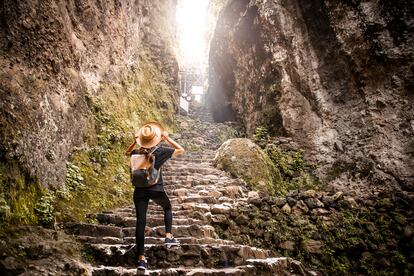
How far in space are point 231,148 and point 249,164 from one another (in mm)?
895

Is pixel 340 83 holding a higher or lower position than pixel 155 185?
higher

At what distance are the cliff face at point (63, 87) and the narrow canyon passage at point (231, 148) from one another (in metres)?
0.04

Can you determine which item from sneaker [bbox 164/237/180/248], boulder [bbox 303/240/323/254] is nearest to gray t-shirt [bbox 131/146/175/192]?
sneaker [bbox 164/237/180/248]

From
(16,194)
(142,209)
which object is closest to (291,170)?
(142,209)

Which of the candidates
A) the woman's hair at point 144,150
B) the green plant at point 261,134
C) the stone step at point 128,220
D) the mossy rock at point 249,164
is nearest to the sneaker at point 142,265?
the woman's hair at point 144,150

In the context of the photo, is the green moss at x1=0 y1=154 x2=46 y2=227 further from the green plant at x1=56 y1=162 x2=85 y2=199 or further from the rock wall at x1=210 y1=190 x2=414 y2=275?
the rock wall at x1=210 y1=190 x2=414 y2=275

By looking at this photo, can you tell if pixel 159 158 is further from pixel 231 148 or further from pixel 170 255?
pixel 231 148

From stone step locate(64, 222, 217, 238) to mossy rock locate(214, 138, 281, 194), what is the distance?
3711mm

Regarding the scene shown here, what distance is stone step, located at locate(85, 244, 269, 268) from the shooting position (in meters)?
4.33

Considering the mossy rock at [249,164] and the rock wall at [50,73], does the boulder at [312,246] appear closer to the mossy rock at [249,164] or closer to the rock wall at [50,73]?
the mossy rock at [249,164]

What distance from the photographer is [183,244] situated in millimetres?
4605

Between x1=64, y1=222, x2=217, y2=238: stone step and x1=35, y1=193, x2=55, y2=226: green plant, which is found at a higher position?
x1=35, y1=193, x2=55, y2=226: green plant

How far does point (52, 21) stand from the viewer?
21.4 ft

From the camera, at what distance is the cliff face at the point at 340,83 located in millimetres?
8836
